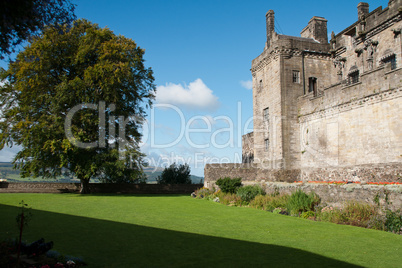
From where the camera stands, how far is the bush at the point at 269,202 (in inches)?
649

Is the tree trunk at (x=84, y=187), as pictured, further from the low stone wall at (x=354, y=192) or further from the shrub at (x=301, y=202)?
the shrub at (x=301, y=202)

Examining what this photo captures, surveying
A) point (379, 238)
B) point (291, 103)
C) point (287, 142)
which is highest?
point (291, 103)

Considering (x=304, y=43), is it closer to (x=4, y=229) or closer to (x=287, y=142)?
(x=287, y=142)

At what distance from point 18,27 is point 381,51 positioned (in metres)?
20.9

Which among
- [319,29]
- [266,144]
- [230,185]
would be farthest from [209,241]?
[319,29]

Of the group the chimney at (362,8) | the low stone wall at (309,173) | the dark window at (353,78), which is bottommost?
the low stone wall at (309,173)

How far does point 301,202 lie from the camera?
14641 millimetres

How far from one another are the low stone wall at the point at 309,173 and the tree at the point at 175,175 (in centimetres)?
728

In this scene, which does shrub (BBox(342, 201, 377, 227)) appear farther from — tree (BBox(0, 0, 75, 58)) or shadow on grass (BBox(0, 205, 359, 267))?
tree (BBox(0, 0, 75, 58))

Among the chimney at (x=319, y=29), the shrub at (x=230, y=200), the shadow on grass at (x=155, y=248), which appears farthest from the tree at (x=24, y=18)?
the chimney at (x=319, y=29)

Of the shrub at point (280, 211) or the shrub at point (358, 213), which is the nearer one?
the shrub at point (358, 213)

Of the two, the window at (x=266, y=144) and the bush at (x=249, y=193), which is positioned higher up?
the window at (x=266, y=144)

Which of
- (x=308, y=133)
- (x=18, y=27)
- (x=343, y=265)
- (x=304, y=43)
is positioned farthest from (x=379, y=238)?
(x=304, y=43)

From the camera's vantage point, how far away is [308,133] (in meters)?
23.8
